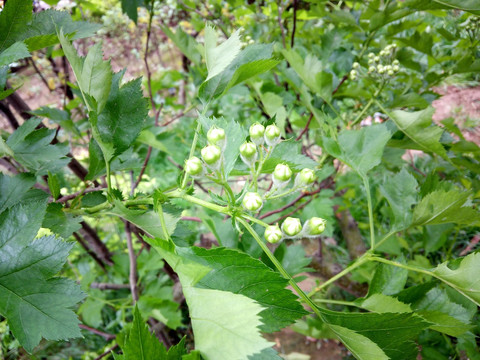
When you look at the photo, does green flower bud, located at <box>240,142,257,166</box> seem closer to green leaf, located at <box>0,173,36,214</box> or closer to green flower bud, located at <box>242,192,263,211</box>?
green flower bud, located at <box>242,192,263,211</box>

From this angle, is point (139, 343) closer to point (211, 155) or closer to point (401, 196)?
point (211, 155)

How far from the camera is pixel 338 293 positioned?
6.14 ft

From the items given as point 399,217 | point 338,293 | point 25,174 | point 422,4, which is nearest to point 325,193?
point 399,217

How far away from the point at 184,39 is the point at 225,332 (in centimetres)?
87

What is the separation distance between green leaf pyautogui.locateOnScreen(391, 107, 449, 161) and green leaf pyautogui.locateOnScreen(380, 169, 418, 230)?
0.08 metres

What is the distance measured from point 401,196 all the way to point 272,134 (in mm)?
444

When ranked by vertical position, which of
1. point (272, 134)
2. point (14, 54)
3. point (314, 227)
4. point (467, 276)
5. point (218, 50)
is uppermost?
point (14, 54)

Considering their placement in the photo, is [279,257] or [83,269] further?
[83,269]

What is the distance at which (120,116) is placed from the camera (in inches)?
22.5

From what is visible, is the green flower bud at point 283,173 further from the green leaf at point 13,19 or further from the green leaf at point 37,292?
the green leaf at point 13,19

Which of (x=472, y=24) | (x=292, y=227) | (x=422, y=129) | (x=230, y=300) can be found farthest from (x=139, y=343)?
(x=472, y=24)

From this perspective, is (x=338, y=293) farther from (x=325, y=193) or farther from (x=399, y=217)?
(x=399, y=217)

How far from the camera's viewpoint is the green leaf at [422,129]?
29.3 inches

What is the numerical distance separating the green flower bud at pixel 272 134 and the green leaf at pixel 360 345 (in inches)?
10.8
